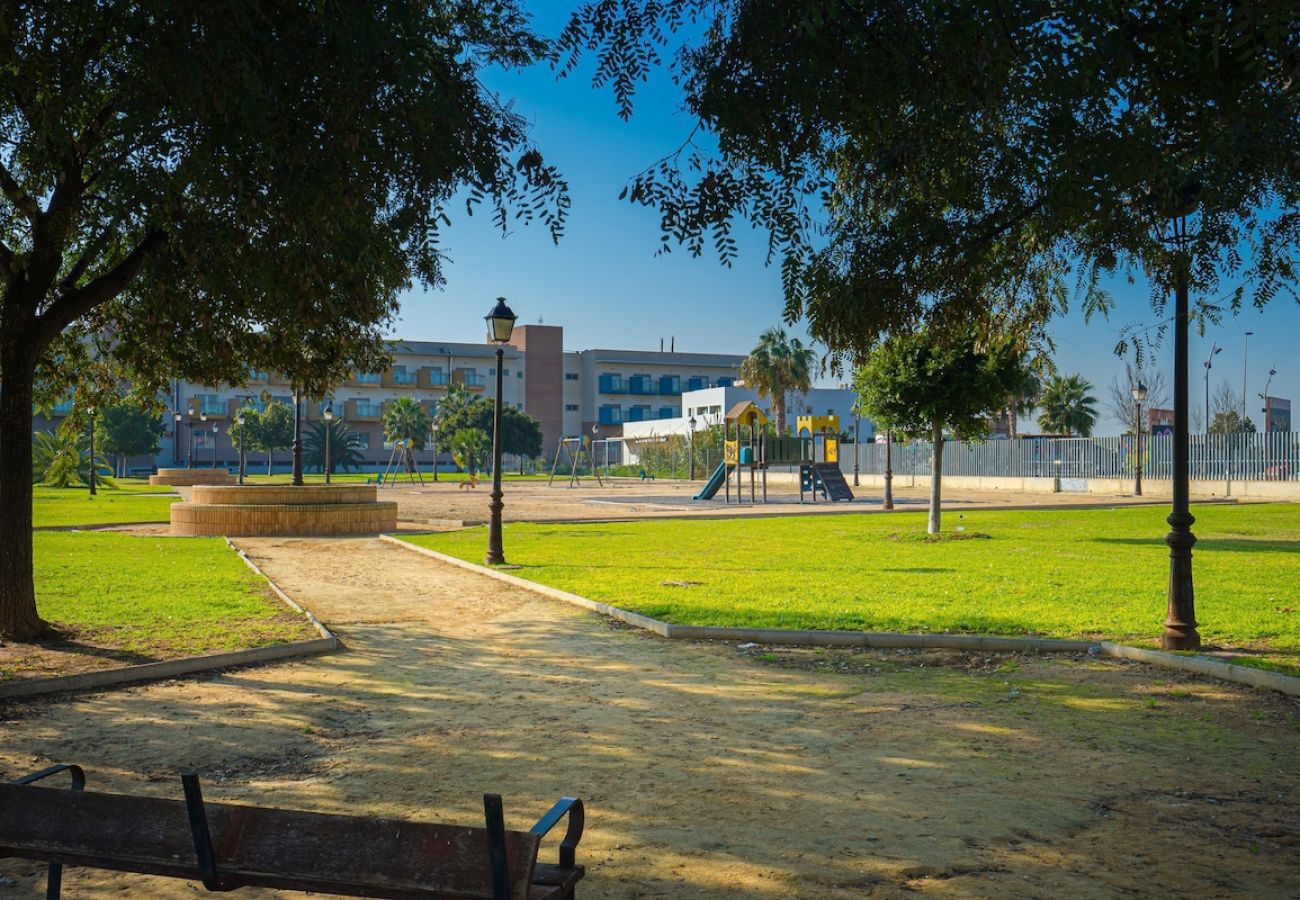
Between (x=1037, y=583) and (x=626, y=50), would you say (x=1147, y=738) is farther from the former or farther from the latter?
(x=1037, y=583)

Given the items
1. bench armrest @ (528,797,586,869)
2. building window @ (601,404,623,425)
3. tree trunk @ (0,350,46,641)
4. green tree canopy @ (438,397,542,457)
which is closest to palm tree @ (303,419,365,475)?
green tree canopy @ (438,397,542,457)

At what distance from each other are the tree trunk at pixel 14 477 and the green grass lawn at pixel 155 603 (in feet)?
1.89

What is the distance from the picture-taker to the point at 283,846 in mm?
3055

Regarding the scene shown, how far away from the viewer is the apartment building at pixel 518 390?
272 feet

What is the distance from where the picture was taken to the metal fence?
4075cm

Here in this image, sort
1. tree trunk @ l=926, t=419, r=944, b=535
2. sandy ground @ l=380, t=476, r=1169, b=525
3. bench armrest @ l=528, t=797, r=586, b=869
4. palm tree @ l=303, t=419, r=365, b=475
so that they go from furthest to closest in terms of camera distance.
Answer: palm tree @ l=303, t=419, r=365, b=475 < sandy ground @ l=380, t=476, r=1169, b=525 < tree trunk @ l=926, t=419, r=944, b=535 < bench armrest @ l=528, t=797, r=586, b=869

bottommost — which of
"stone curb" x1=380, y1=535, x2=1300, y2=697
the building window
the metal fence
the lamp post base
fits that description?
"stone curb" x1=380, y1=535, x2=1300, y2=697

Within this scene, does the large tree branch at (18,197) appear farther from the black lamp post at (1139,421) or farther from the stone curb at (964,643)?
the black lamp post at (1139,421)

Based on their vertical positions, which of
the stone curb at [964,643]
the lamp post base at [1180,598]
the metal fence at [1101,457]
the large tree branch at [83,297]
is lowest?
the stone curb at [964,643]

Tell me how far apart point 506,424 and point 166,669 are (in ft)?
244

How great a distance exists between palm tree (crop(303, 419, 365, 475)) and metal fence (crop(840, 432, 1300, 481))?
37.7 m

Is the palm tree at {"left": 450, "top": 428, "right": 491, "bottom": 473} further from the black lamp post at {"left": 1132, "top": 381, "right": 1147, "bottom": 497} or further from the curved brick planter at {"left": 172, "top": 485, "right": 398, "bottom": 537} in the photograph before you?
the curved brick planter at {"left": 172, "top": 485, "right": 398, "bottom": 537}

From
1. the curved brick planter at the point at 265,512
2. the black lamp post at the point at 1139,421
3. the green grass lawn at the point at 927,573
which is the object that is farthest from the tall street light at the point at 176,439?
the black lamp post at the point at 1139,421

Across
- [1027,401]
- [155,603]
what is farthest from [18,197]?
[1027,401]
